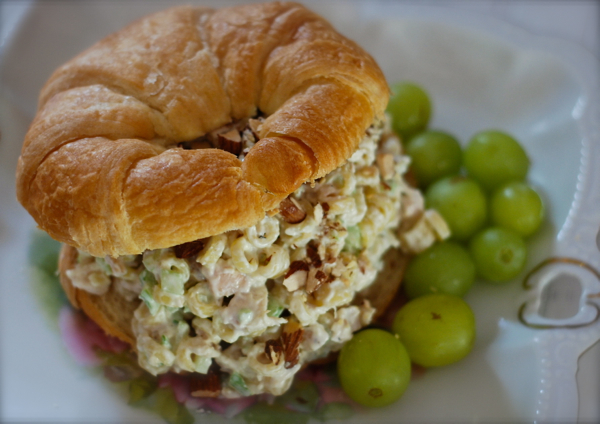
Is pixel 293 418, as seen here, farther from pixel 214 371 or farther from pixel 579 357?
pixel 579 357

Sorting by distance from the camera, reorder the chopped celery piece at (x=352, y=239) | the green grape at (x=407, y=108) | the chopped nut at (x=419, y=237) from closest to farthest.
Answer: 1. the chopped celery piece at (x=352, y=239)
2. the chopped nut at (x=419, y=237)
3. the green grape at (x=407, y=108)

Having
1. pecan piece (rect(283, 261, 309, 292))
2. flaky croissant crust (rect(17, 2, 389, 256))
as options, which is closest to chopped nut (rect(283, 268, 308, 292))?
pecan piece (rect(283, 261, 309, 292))

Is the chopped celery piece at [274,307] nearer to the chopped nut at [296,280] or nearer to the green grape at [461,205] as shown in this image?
the chopped nut at [296,280]

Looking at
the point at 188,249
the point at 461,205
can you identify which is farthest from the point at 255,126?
the point at 461,205

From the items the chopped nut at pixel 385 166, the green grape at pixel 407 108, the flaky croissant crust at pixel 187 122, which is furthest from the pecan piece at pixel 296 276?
the green grape at pixel 407 108

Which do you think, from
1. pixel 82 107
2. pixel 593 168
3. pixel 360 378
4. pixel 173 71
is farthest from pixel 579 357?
pixel 82 107

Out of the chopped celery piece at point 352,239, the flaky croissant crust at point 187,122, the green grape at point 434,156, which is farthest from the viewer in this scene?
the green grape at point 434,156

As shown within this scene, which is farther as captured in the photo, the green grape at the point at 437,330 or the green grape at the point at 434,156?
the green grape at the point at 434,156

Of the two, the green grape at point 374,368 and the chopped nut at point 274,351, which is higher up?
the chopped nut at point 274,351
